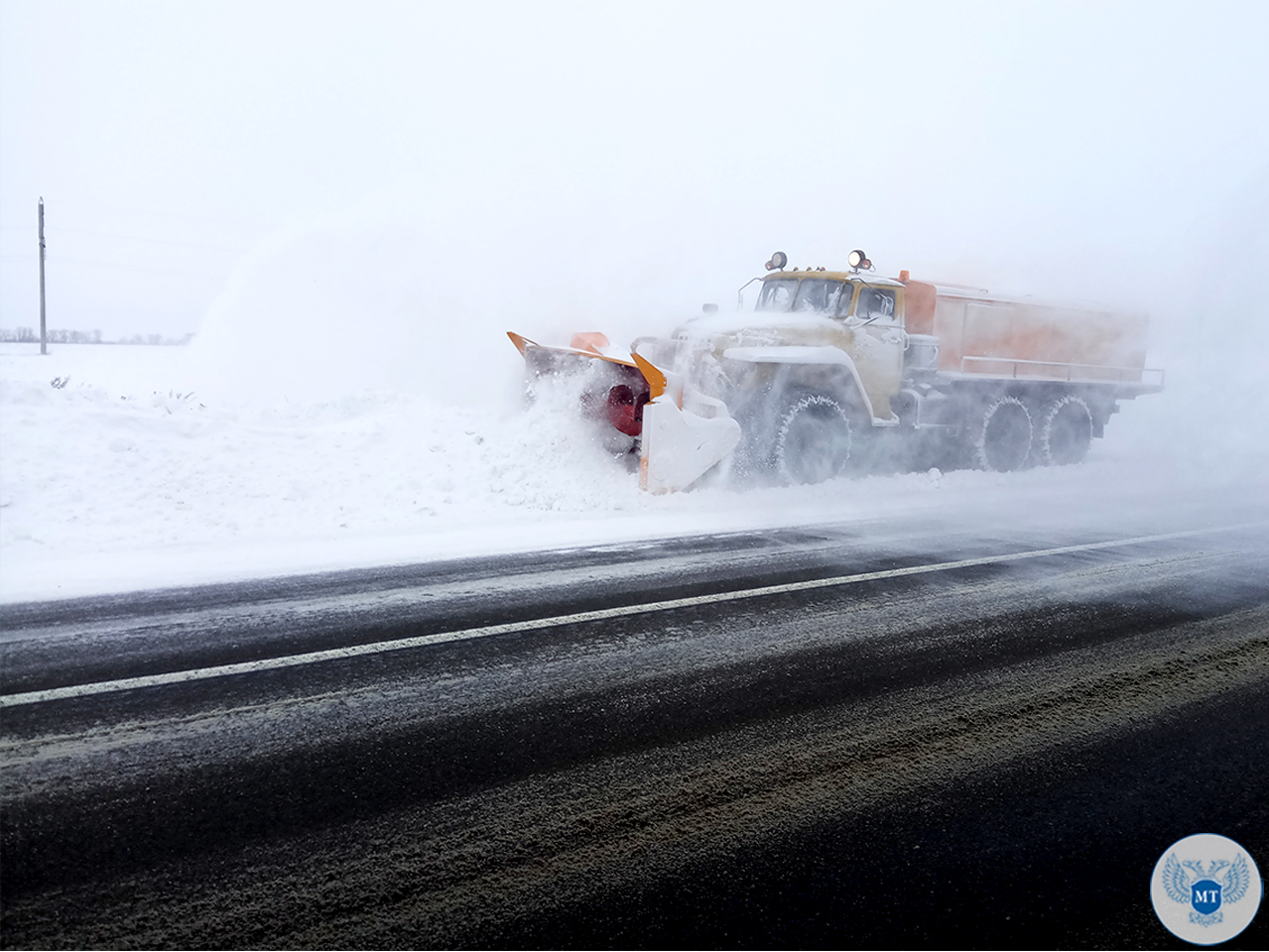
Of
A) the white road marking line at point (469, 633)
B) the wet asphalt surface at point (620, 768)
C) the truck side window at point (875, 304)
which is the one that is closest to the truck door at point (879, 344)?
the truck side window at point (875, 304)

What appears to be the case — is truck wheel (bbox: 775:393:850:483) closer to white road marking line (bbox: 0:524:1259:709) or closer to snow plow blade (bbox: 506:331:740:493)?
snow plow blade (bbox: 506:331:740:493)

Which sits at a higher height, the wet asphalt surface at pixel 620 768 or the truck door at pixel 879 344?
the truck door at pixel 879 344

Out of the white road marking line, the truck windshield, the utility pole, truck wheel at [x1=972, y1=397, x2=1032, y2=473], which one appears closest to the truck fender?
the truck windshield

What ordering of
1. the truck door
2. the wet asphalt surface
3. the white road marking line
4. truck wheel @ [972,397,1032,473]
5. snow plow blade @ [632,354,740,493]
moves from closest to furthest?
the wet asphalt surface → the white road marking line → snow plow blade @ [632,354,740,493] → the truck door → truck wheel @ [972,397,1032,473]

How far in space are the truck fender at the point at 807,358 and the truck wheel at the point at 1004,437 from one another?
276 centimetres

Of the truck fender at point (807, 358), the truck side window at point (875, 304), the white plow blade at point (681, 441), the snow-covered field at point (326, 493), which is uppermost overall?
the truck side window at point (875, 304)

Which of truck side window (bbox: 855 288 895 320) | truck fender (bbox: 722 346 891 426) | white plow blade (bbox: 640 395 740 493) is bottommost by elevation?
white plow blade (bbox: 640 395 740 493)

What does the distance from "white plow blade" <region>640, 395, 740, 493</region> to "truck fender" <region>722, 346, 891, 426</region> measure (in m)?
0.66

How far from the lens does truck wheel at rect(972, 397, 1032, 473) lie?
1276 centimetres

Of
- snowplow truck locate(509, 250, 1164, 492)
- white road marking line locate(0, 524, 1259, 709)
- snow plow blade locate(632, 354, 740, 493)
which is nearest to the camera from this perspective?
white road marking line locate(0, 524, 1259, 709)

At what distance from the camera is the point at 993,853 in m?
2.73

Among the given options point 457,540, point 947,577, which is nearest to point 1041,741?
point 947,577

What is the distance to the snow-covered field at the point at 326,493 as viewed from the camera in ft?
21.7
